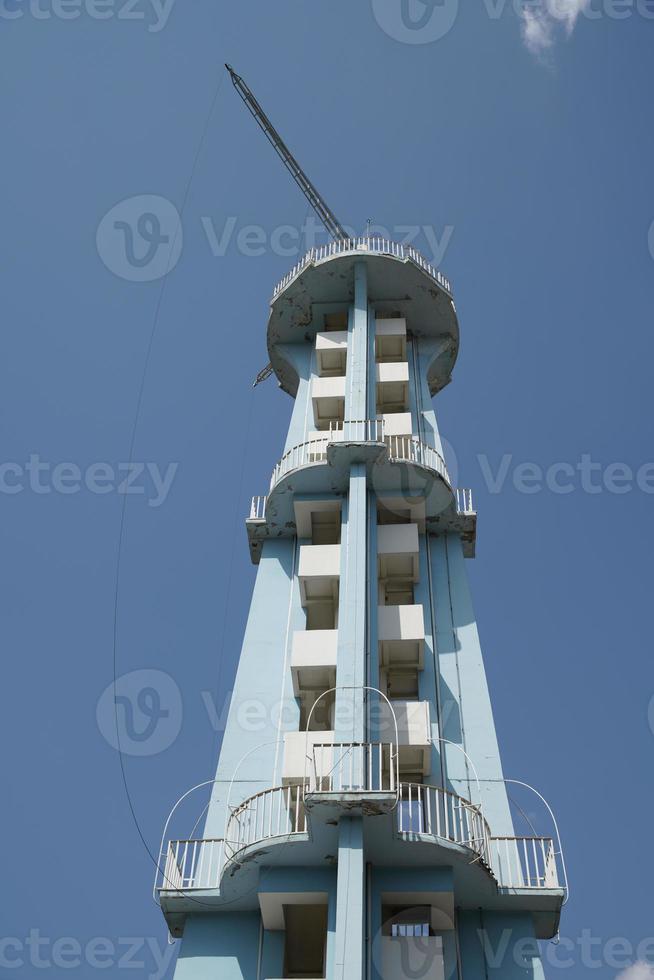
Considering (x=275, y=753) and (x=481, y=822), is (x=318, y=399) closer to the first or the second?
(x=275, y=753)

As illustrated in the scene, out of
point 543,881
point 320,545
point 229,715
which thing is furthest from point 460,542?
point 543,881

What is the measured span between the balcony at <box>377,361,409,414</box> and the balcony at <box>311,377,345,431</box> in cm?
123

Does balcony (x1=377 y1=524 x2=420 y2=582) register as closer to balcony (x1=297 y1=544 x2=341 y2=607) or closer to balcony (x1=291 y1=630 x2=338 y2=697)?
balcony (x1=297 y1=544 x2=341 y2=607)

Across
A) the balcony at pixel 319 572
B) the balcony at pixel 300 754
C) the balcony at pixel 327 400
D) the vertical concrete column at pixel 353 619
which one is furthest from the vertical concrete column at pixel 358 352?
the balcony at pixel 300 754

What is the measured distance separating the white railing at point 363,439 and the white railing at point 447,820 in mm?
8853

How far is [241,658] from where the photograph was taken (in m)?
24.1

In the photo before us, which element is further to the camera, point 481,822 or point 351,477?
point 351,477

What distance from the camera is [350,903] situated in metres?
16.2

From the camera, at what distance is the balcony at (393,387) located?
2959cm

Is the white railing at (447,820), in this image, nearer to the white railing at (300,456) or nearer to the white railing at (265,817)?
the white railing at (265,817)

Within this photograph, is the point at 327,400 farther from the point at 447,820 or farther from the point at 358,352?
the point at 447,820

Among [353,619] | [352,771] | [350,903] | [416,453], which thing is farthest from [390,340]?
[350,903]

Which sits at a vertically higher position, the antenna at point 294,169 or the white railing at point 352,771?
the antenna at point 294,169

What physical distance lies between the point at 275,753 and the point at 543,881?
6.25 metres
